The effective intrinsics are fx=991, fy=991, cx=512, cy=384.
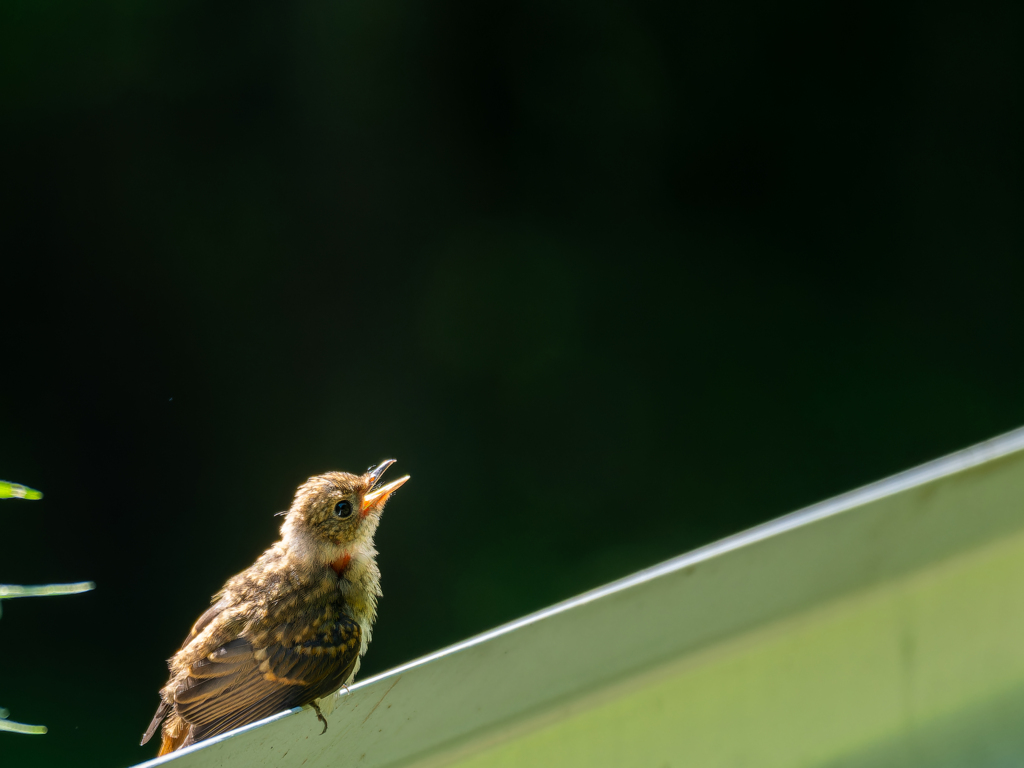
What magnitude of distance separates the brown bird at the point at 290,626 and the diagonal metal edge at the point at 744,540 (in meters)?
0.31

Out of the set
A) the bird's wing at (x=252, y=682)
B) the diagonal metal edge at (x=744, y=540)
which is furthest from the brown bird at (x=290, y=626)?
the diagonal metal edge at (x=744, y=540)

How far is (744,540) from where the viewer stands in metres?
2.18

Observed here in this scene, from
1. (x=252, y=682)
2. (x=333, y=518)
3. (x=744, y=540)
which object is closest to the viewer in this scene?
Result: (x=744, y=540)

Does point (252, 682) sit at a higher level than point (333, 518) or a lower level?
lower

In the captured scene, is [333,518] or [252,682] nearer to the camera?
[252,682]

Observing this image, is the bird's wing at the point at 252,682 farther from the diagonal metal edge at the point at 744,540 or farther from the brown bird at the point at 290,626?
the diagonal metal edge at the point at 744,540

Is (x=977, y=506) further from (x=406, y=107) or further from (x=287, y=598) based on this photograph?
(x=406, y=107)

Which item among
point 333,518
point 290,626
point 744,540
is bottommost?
point 744,540

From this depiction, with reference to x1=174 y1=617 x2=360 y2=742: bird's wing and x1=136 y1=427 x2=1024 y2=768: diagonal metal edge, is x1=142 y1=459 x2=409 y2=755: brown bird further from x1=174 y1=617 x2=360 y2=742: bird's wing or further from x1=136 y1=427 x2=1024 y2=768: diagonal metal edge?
x1=136 y1=427 x2=1024 y2=768: diagonal metal edge

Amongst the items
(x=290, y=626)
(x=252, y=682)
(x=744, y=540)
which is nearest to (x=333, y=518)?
(x=290, y=626)

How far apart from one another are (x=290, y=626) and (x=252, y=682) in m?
0.15

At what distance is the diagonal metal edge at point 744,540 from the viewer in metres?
1.88

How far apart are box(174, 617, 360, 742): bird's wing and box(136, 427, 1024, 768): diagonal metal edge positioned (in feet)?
0.94

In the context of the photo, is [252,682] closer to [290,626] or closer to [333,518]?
[290,626]
